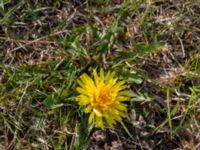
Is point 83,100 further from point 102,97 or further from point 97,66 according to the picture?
point 97,66

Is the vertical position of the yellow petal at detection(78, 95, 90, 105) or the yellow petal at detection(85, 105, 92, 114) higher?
the yellow petal at detection(78, 95, 90, 105)

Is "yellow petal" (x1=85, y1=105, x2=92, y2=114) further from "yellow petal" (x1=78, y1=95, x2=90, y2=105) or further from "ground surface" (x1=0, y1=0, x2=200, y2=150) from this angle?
"ground surface" (x1=0, y1=0, x2=200, y2=150)

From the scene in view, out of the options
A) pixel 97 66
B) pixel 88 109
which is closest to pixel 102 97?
pixel 88 109

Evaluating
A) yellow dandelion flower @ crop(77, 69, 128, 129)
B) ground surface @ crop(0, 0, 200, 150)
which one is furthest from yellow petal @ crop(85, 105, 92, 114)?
ground surface @ crop(0, 0, 200, 150)

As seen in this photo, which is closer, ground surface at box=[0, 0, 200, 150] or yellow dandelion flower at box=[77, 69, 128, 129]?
yellow dandelion flower at box=[77, 69, 128, 129]

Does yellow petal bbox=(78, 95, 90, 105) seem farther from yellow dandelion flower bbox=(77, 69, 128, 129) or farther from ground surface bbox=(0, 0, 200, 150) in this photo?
ground surface bbox=(0, 0, 200, 150)

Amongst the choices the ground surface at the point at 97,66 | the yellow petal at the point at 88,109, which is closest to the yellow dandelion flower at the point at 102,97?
the yellow petal at the point at 88,109

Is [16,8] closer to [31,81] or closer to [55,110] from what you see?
[31,81]

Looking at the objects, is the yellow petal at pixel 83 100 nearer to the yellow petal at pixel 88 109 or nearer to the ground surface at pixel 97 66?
the yellow petal at pixel 88 109
